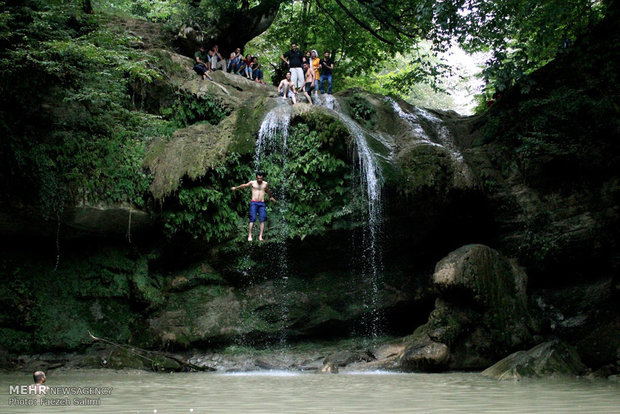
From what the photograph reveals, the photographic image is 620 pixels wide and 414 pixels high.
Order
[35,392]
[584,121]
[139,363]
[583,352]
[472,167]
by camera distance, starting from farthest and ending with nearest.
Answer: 1. [472,167]
2. [584,121]
3. [139,363]
4. [583,352]
5. [35,392]

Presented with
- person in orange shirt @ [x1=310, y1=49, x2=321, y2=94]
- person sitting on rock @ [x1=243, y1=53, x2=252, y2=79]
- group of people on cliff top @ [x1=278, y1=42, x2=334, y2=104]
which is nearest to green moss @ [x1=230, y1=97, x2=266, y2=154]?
group of people on cliff top @ [x1=278, y1=42, x2=334, y2=104]

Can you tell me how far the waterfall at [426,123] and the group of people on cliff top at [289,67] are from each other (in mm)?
2448

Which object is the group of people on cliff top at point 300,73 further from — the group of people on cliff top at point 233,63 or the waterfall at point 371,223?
the waterfall at point 371,223

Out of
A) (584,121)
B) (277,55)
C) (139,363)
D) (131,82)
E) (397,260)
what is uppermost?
(277,55)

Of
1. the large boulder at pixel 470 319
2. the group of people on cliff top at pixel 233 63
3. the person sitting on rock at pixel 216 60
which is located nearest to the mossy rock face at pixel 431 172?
the large boulder at pixel 470 319

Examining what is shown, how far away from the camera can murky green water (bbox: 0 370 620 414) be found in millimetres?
5094

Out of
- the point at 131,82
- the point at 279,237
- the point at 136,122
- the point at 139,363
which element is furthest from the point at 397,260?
the point at 131,82

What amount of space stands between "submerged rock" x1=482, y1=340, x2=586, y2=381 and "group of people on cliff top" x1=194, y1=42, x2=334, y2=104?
327 inches

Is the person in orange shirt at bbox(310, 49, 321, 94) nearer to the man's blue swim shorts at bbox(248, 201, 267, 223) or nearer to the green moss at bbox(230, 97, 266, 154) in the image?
the green moss at bbox(230, 97, 266, 154)

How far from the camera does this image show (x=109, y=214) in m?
11.8

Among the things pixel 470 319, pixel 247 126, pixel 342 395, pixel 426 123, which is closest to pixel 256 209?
pixel 247 126

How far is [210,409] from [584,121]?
11202 mm

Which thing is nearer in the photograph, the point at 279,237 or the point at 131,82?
the point at 279,237

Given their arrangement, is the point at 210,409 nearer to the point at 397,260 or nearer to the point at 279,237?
the point at 279,237
